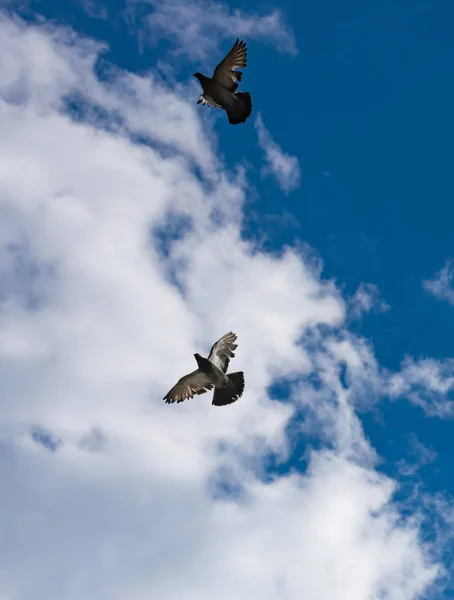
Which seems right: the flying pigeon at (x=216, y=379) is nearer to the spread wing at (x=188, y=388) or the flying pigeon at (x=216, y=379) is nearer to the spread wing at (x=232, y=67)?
the spread wing at (x=188, y=388)

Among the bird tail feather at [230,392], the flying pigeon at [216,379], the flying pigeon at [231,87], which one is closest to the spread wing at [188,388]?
the flying pigeon at [216,379]

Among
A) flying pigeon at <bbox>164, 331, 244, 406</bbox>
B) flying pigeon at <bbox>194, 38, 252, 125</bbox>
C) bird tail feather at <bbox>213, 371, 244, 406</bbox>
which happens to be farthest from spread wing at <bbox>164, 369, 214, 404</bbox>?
flying pigeon at <bbox>194, 38, 252, 125</bbox>

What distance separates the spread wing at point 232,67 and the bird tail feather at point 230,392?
8.57 m

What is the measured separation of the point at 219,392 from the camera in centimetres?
1870

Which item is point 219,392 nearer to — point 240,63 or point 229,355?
point 229,355

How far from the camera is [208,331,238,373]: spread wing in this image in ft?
63.2

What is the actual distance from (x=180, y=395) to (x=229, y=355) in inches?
74.1

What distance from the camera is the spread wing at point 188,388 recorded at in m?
19.1

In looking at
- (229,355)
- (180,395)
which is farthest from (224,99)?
(180,395)

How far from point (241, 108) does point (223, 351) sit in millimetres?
7184

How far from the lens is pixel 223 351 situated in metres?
19.5

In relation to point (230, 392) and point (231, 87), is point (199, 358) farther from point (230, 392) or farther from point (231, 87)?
point (231, 87)

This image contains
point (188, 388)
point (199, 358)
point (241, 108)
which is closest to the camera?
point (199, 358)

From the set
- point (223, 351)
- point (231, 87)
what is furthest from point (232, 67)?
point (223, 351)
